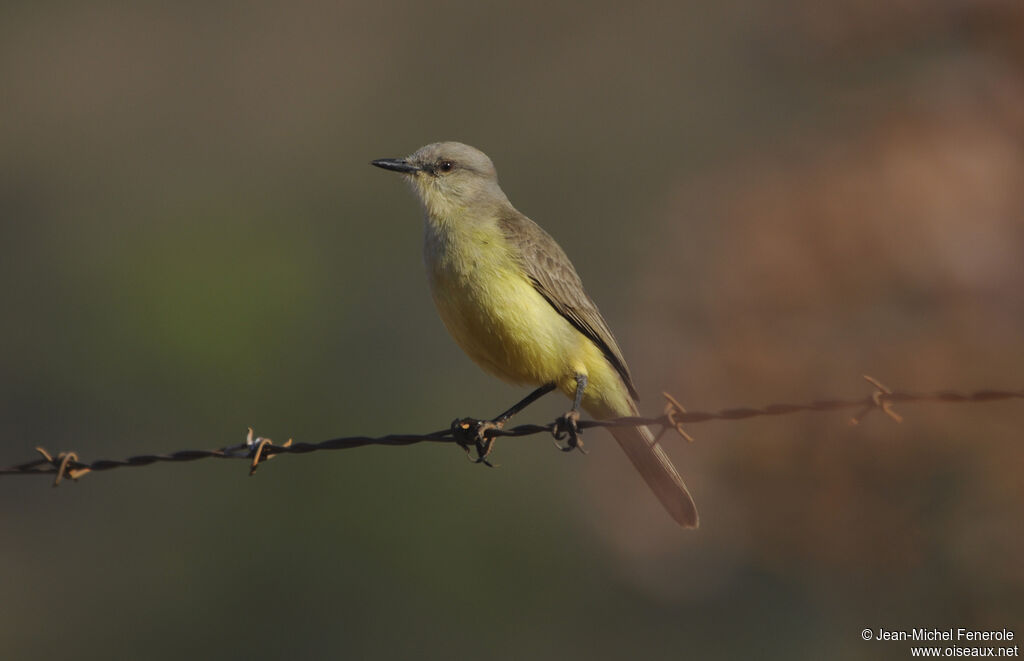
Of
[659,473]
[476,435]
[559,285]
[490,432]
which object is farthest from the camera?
[559,285]

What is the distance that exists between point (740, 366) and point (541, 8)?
1675cm

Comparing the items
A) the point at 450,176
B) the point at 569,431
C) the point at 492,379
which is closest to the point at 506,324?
the point at 569,431

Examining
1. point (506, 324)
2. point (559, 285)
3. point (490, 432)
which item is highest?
point (559, 285)

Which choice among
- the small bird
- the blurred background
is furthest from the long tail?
the blurred background

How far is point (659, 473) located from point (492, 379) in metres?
8.70

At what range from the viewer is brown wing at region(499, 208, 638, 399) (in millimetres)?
6215

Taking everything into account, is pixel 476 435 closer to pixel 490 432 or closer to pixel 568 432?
pixel 490 432

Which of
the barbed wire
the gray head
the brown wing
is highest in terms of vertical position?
the gray head

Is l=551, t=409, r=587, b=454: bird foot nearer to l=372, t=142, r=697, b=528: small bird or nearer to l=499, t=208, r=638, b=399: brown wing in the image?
l=372, t=142, r=697, b=528: small bird

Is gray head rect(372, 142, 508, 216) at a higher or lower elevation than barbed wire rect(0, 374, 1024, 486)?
higher

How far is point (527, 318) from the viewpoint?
5938mm

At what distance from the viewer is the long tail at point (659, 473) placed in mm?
6051

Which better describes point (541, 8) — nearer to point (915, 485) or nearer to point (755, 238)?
point (755, 238)

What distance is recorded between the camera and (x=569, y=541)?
1142 centimetres
